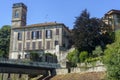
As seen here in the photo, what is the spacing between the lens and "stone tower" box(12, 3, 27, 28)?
94.0 metres

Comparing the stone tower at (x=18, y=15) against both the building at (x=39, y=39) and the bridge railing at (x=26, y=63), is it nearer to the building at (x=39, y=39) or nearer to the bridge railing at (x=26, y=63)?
the building at (x=39, y=39)

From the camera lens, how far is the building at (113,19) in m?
81.8

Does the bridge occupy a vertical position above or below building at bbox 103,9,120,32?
below

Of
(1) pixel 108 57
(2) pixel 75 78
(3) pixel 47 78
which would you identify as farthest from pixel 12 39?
(1) pixel 108 57

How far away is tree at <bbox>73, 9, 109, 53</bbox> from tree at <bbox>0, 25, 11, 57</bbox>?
2664 cm

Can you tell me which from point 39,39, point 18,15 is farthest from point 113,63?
point 18,15

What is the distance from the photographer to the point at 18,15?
9438 cm

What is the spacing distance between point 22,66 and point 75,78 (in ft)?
38.4

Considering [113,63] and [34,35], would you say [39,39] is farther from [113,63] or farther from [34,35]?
[113,63]

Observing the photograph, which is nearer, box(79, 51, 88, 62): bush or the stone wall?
box(79, 51, 88, 62): bush

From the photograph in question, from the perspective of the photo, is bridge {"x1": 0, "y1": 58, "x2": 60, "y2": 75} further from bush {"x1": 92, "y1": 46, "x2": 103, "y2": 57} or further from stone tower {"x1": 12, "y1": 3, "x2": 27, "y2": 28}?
stone tower {"x1": 12, "y1": 3, "x2": 27, "y2": 28}

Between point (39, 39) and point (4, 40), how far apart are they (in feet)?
57.5

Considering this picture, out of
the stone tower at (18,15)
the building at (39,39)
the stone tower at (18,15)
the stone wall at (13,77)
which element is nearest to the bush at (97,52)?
the building at (39,39)

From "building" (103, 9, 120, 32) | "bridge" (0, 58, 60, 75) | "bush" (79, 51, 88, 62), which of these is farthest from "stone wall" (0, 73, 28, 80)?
"building" (103, 9, 120, 32)
